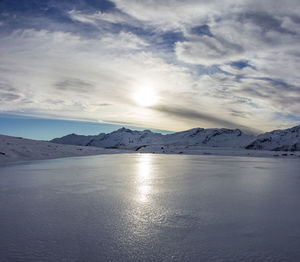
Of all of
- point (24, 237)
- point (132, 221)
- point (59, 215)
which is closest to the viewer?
point (24, 237)

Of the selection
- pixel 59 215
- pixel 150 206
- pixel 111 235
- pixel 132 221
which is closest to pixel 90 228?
pixel 111 235

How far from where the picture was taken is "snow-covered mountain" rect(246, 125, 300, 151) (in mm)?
61006

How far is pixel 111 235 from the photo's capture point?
Result: 3811 mm

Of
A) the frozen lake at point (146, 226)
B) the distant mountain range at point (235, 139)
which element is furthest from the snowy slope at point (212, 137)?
the frozen lake at point (146, 226)

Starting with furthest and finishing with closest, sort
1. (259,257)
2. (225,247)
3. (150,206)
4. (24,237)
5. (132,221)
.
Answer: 1. (150,206)
2. (132,221)
3. (24,237)
4. (225,247)
5. (259,257)

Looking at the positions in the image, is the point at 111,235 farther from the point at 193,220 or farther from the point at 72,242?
the point at 193,220

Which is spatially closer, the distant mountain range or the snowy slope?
the distant mountain range

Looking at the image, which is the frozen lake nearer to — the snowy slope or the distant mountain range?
the distant mountain range

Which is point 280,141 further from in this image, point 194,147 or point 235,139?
point 235,139

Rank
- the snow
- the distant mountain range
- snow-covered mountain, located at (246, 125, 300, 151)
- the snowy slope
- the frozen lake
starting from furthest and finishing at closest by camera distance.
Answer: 1. the snowy slope
2. the distant mountain range
3. snow-covered mountain, located at (246, 125, 300, 151)
4. the snow
5. the frozen lake

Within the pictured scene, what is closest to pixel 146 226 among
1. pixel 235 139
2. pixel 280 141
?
pixel 280 141

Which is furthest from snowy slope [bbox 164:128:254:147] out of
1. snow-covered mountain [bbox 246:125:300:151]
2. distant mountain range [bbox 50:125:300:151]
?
snow-covered mountain [bbox 246:125:300:151]

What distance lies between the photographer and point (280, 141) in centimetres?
6638

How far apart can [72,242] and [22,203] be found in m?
3.09
